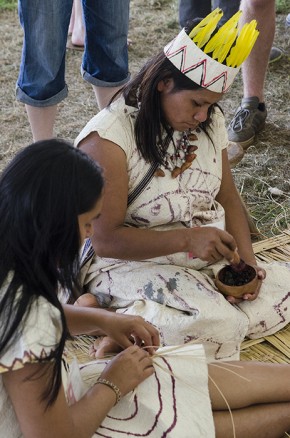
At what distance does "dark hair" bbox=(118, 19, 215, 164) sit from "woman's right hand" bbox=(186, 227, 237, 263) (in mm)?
222

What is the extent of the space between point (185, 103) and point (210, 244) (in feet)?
1.18

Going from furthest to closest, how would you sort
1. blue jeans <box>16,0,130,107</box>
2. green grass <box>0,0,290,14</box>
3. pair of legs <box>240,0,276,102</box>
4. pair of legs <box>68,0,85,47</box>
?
green grass <box>0,0,290,14</box> < pair of legs <box>68,0,85,47</box> < pair of legs <box>240,0,276,102</box> < blue jeans <box>16,0,130,107</box>

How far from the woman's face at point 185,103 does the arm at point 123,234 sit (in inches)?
6.5

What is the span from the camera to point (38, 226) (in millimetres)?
1338

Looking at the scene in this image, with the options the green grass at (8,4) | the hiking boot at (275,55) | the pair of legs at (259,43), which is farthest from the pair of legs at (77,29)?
the pair of legs at (259,43)

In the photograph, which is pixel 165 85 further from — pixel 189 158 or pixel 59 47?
pixel 59 47

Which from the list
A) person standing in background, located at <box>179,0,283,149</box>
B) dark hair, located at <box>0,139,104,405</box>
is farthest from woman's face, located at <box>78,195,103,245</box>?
person standing in background, located at <box>179,0,283,149</box>

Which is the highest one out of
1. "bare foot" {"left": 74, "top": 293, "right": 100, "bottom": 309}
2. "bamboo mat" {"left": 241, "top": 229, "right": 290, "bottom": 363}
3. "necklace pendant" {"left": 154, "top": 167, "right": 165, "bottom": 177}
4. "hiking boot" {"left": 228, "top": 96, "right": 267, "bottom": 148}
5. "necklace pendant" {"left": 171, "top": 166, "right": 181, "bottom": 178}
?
"necklace pendant" {"left": 154, "top": 167, "right": 165, "bottom": 177}

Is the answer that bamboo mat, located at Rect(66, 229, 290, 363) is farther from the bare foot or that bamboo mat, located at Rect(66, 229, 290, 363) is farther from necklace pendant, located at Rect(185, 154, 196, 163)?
necklace pendant, located at Rect(185, 154, 196, 163)

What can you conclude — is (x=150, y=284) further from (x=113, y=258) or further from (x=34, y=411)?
(x=34, y=411)

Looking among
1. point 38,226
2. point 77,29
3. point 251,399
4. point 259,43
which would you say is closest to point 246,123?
point 259,43

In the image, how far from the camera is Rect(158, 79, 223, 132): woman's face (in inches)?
76.2

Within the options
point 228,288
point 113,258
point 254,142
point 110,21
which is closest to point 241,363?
point 228,288

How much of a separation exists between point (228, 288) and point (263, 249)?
19.6 inches
